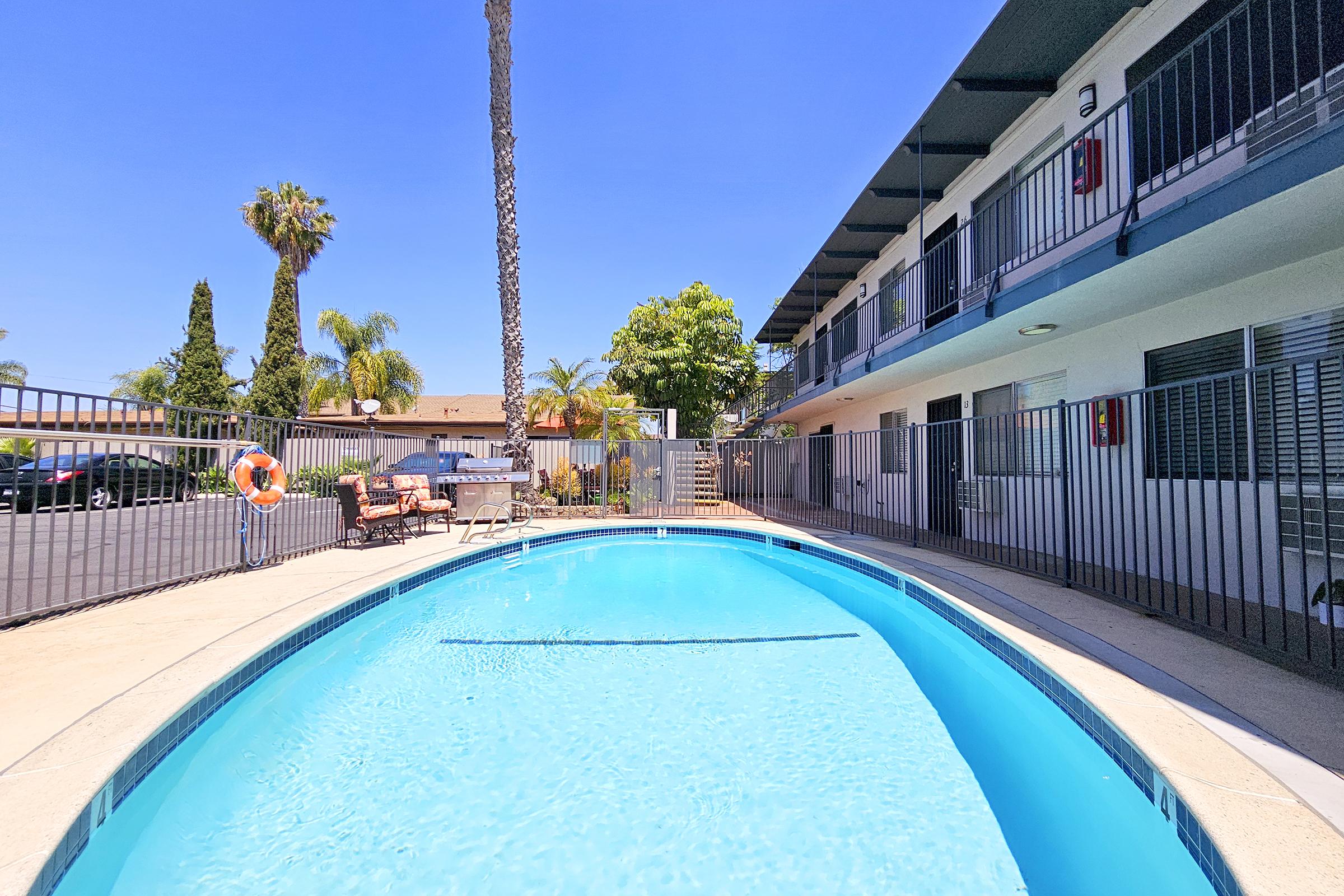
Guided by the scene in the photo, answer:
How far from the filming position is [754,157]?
17188mm

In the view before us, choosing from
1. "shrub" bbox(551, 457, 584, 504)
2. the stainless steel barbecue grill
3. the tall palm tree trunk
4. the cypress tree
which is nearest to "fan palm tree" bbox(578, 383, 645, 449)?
"shrub" bbox(551, 457, 584, 504)

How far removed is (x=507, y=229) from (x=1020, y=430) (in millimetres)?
10001

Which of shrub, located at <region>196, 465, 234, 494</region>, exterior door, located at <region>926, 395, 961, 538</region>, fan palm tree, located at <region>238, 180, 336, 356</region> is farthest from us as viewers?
fan palm tree, located at <region>238, 180, 336, 356</region>

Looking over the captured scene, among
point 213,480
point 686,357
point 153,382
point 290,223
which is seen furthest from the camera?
point 153,382

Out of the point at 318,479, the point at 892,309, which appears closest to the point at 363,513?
the point at 318,479

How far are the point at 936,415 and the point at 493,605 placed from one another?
838 cm

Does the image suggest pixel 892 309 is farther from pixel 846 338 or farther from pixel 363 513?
pixel 363 513

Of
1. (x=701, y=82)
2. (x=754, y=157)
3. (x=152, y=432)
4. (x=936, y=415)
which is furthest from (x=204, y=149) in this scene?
(x=936, y=415)

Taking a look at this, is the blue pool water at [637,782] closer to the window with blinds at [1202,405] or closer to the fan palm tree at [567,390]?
the window with blinds at [1202,405]

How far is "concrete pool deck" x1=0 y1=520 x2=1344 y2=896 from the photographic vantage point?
177 cm

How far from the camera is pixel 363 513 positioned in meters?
7.77

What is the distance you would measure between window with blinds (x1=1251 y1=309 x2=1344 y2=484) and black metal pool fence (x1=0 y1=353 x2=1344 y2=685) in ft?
0.08

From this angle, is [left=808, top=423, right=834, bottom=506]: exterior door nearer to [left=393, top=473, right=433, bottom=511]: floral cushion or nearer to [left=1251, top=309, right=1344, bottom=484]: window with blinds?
[left=393, top=473, right=433, bottom=511]: floral cushion

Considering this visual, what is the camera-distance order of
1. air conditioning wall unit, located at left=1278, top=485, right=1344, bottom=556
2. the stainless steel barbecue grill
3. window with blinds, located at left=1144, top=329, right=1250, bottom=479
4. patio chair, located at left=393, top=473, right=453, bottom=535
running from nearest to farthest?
air conditioning wall unit, located at left=1278, top=485, right=1344, bottom=556 < window with blinds, located at left=1144, top=329, right=1250, bottom=479 < patio chair, located at left=393, top=473, right=453, bottom=535 < the stainless steel barbecue grill
